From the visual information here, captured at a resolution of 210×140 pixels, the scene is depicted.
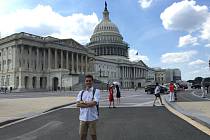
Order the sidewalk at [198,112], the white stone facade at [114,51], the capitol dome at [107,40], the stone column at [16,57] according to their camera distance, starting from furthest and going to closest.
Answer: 1. the capitol dome at [107,40]
2. the white stone facade at [114,51]
3. the stone column at [16,57]
4. the sidewalk at [198,112]

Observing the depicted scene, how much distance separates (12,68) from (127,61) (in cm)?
9150

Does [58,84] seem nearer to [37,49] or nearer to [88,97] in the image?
[37,49]

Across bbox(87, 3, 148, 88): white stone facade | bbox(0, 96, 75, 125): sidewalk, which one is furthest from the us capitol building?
bbox(0, 96, 75, 125): sidewalk

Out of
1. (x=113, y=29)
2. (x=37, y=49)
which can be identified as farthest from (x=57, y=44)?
(x=113, y=29)

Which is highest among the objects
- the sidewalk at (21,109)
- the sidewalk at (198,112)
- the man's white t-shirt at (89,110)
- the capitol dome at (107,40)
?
the capitol dome at (107,40)

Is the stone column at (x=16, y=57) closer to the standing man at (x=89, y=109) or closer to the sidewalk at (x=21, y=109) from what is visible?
the sidewalk at (x=21, y=109)

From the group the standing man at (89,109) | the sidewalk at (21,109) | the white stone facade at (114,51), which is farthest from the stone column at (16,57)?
the standing man at (89,109)

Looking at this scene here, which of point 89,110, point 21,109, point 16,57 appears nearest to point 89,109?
point 89,110

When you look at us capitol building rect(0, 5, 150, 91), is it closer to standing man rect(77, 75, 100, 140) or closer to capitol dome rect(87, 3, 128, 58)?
capitol dome rect(87, 3, 128, 58)

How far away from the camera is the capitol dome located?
616 feet

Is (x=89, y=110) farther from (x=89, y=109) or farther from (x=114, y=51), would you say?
(x=114, y=51)

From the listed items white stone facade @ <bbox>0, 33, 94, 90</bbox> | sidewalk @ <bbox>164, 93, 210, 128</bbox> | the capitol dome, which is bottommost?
sidewalk @ <bbox>164, 93, 210, 128</bbox>

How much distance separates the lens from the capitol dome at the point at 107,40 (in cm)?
18762

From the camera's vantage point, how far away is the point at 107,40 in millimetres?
185625
